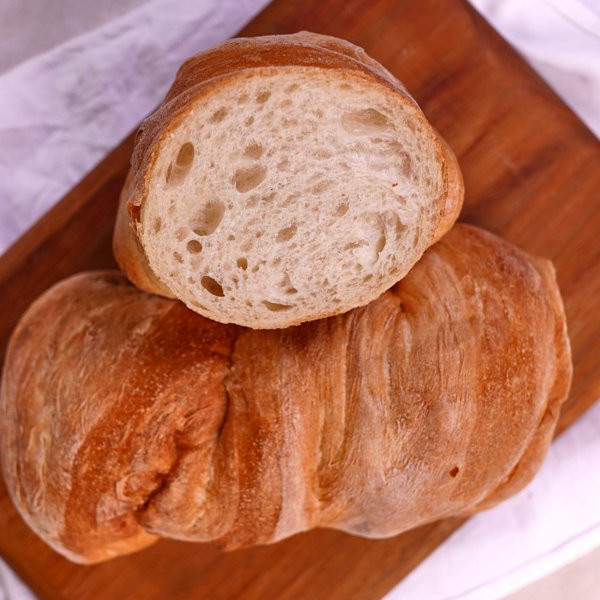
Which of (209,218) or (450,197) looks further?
(450,197)

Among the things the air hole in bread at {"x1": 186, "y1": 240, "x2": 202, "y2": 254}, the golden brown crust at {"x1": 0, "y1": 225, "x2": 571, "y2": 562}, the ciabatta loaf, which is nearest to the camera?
the ciabatta loaf

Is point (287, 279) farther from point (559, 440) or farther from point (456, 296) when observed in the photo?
point (559, 440)

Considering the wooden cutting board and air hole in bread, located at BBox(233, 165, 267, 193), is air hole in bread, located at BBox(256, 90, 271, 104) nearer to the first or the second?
air hole in bread, located at BBox(233, 165, 267, 193)

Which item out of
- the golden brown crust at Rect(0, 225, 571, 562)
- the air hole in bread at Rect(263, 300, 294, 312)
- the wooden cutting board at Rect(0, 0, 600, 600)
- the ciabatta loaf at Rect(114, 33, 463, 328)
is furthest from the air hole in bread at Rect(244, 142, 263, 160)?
the wooden cutting board at Rect(0, 0, 600, 600)

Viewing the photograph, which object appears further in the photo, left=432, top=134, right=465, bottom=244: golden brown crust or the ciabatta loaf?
left=432, top=134, right=465, bottom=244: golden brown crust

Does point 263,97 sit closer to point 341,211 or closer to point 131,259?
point 341,211

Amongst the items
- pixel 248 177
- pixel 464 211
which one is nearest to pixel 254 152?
pixel 248 177

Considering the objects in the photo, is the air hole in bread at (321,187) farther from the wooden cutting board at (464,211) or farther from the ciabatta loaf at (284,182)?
the wooden cutting board at (464,211)
